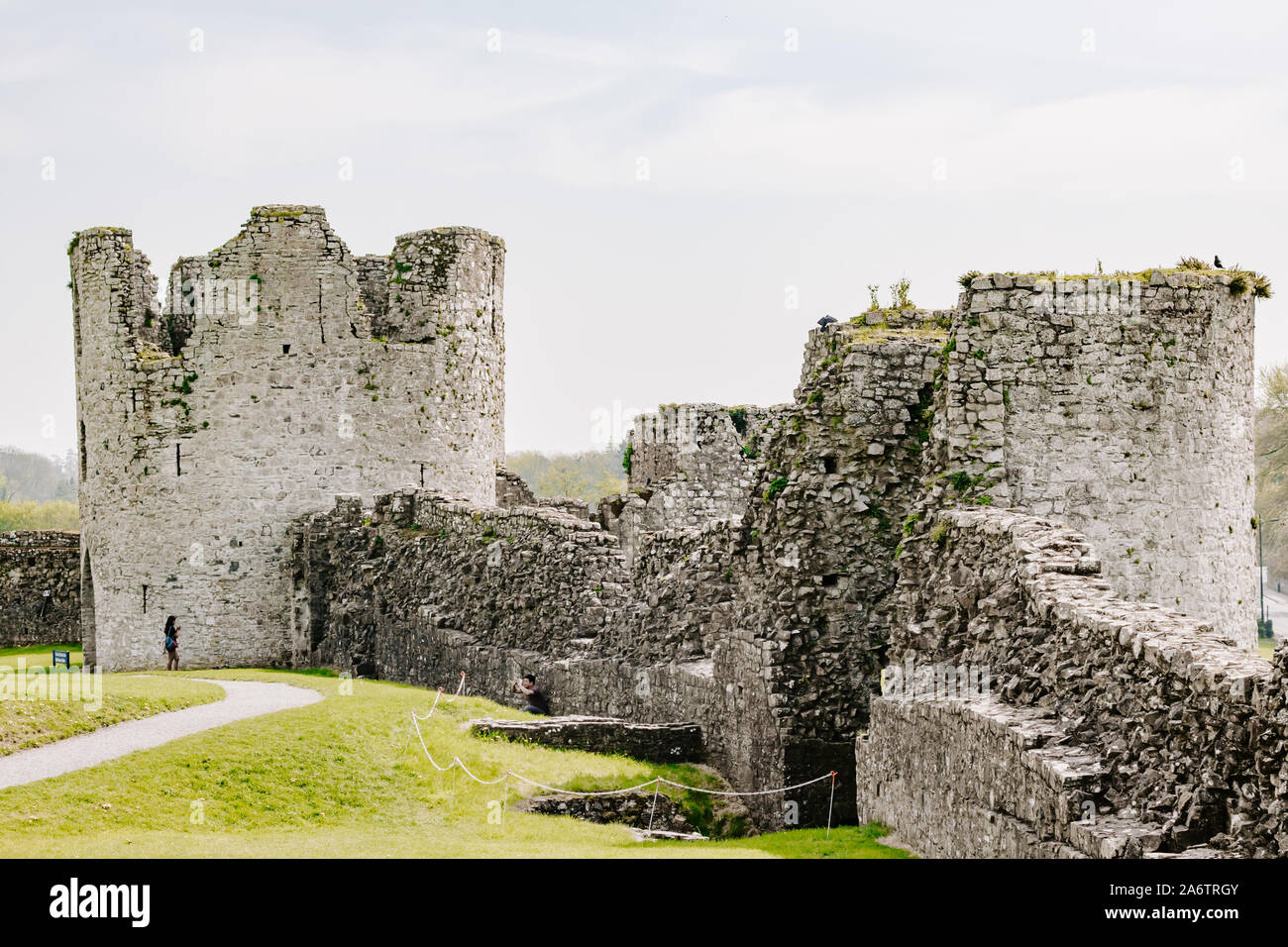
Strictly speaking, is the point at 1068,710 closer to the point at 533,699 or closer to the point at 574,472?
the point at 533,699

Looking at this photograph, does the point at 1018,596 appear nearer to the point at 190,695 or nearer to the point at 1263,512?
the point at 190,695

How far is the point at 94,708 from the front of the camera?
19719 mm

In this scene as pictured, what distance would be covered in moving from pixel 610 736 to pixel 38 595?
29.4 metres

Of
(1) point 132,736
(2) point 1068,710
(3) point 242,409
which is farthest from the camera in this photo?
(3) point 242,409

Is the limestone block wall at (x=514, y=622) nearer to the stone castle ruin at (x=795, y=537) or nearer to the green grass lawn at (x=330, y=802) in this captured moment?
the stone castle ruin at (x=795, y=537)

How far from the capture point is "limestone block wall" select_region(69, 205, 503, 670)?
3195 cm

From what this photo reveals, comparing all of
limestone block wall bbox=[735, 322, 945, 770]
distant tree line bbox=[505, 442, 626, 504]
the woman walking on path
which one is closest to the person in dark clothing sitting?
limestone block wall bbox=[735, 322, 945, 770]

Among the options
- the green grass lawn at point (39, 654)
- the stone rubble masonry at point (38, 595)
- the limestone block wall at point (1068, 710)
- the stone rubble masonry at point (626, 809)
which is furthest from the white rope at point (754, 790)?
the stone rubble masonry at point (38, 595)

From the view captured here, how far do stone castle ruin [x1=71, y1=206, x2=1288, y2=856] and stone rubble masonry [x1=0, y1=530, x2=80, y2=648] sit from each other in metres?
9.45

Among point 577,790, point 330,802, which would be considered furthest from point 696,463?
point 330,802

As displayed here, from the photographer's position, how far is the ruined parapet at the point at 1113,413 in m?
16.4

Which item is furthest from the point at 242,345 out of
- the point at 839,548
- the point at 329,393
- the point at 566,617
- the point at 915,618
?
the point at 915,618

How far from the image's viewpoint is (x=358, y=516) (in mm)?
31531

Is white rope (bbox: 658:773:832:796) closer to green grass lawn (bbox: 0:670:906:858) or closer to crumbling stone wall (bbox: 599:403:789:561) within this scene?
green grass lawn (bbox: 0:670:906:858)
